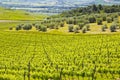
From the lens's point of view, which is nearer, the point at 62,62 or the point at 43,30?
the point at 62,62

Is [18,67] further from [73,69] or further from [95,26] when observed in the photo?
[95,26]

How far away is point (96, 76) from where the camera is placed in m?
37.7

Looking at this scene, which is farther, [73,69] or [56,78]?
[73,69]

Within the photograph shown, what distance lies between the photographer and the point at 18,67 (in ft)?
143

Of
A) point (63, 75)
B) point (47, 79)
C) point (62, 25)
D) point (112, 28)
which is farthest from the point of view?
point (62, 25)

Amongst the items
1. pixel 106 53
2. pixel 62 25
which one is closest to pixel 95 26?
pixel 62 25

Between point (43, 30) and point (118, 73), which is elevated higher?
point (118, 73)

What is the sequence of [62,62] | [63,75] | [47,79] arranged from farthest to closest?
[62,62] → [63,75] → [47,79]

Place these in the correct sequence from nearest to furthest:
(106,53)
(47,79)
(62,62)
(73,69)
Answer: (47,79)
(73,69)
(62,62)
(106,53)

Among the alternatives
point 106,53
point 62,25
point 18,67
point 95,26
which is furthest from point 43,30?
point 18,67

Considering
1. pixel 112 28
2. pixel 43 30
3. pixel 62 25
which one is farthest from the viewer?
pixel 62 25

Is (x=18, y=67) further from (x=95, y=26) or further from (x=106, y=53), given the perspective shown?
(x=95, y=26)

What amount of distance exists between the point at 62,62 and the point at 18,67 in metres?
7.58

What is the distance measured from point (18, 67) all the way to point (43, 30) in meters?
99.9
